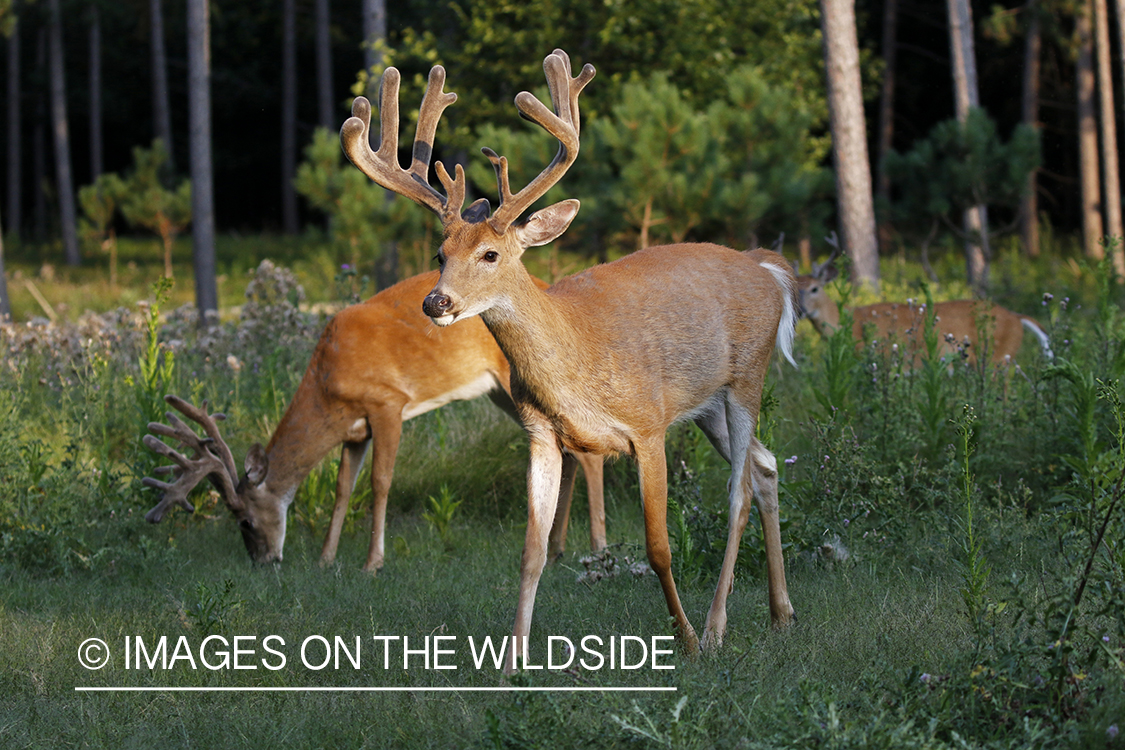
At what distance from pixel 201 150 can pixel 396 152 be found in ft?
33.1

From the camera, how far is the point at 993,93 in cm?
2608

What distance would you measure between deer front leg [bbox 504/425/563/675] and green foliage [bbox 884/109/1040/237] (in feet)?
32.8

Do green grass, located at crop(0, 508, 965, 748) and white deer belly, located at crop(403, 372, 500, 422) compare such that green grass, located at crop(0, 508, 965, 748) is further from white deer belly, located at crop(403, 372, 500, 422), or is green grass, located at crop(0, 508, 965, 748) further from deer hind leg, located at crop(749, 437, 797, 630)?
white deer belly, located at crop(403, 372, 500, 422)

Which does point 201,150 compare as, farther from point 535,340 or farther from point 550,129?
point 535,340

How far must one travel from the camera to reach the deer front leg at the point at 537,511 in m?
4.04

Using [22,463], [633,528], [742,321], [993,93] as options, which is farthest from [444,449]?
[993,93]

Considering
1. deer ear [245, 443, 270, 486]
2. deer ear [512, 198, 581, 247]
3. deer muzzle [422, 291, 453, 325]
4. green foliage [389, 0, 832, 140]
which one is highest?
green foliage [389, 0, 832, 140]

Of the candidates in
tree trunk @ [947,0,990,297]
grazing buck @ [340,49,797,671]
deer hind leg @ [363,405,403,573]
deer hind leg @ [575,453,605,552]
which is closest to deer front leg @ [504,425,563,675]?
grazing buck @ [340,49,797,671]

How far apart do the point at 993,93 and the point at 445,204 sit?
2503cm

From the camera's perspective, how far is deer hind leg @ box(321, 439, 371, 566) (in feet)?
19.6

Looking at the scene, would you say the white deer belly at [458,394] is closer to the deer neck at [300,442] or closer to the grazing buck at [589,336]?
the deer neck at [300,442]

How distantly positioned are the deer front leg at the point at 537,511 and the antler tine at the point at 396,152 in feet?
2.84

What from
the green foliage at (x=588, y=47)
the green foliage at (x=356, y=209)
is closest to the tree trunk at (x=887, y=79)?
the green foliage at (x=588, y=47)

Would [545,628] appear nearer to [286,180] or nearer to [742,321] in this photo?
[742,321]
